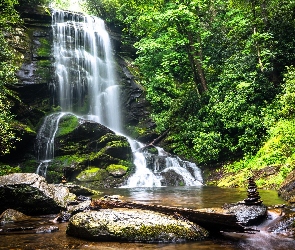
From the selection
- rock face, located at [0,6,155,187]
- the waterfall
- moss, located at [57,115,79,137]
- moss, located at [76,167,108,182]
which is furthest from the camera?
the waterfall

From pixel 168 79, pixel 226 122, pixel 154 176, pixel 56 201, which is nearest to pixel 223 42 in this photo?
pixel 168 79

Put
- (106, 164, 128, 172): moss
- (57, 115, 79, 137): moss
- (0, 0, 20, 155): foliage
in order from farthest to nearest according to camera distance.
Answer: (57, 115, 79, 137): moss, (106, 164, 128, 172): moss, (0, 0, 20, 155): foliage

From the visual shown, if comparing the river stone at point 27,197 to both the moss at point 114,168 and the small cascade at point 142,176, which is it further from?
the moss at point 114,168

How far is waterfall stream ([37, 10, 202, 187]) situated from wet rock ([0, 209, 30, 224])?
41.6 feet

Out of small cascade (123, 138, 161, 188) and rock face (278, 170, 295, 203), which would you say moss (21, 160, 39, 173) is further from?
rock face (278, 170, 295, 203)

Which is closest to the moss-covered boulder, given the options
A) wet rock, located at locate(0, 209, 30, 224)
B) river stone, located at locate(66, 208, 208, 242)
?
wet rock, located at locate(0, 209, 30, 224)

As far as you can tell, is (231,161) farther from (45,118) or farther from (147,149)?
(45,118)

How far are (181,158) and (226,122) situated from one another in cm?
439

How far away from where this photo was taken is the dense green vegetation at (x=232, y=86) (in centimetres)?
1779

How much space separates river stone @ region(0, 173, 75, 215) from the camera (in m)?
8.20

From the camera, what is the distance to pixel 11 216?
7621mm

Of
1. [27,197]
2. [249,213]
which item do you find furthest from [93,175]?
[249,213]

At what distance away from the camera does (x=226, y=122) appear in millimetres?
19438

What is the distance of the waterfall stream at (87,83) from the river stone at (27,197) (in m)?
12.0
